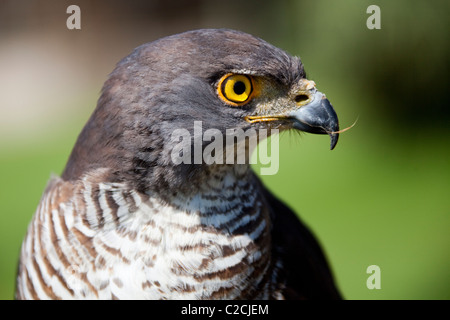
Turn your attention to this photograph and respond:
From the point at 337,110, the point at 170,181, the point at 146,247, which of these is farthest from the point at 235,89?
the point at 337,110

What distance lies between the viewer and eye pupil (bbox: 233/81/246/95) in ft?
7.66

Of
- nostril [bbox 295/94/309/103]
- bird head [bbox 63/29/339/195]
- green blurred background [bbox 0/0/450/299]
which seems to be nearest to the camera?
bird head [bbox 63/29/339/195]

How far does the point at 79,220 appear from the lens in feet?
7.94

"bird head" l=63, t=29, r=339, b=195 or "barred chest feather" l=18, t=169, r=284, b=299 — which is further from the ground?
"bird head" l=63, t=29, r=339, b=195

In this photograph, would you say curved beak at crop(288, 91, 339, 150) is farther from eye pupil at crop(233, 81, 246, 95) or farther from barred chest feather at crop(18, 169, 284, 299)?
barred chest feather at crop(18, 169, 284, 299)

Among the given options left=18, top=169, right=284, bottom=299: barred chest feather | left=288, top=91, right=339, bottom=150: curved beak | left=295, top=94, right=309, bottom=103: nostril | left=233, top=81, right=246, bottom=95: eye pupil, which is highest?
left=233, top=81, right=246, bottom=95: eye pupil

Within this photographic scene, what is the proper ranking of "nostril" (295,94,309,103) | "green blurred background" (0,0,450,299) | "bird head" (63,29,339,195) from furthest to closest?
"green blurred background" (0,0,450,299)
"nostril" (295,94,309,103)
"bird head" (63,29,339,195)

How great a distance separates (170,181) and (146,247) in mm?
301

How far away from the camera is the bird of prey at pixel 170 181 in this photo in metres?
2.31

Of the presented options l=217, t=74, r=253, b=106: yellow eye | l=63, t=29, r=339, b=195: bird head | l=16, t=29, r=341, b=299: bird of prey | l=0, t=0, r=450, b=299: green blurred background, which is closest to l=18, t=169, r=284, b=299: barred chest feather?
l=16, t=29, r=341, b=299: bird of prey

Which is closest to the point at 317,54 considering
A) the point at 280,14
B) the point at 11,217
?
the point at 280,14

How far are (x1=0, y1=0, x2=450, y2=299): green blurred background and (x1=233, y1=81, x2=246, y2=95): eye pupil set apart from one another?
308cm

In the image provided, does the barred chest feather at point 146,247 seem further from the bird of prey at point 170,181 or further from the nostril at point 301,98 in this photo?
the nostril at point 301,98

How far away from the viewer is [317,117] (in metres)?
2.40
